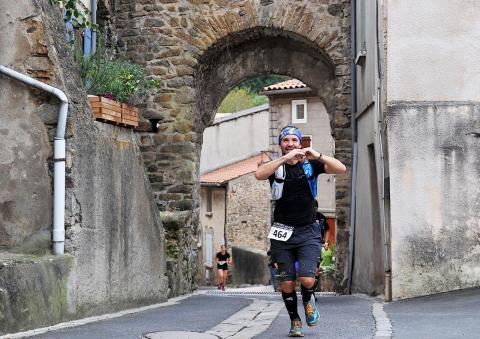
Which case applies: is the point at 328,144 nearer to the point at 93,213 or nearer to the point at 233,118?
the point at 233,118

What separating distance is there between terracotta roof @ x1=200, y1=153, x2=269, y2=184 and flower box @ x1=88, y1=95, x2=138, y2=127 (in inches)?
1104

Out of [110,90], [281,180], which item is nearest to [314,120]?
[110,90]

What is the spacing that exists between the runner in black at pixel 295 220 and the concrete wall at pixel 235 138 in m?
35.7

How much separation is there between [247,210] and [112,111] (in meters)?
29.2

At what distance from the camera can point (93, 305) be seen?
886 cm

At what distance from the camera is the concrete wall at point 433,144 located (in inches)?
433

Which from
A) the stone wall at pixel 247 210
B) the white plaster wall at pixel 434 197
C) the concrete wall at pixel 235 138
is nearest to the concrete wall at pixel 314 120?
the concrete wall at pixel 235 138

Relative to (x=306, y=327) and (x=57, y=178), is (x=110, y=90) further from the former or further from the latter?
(x=306, y=327)

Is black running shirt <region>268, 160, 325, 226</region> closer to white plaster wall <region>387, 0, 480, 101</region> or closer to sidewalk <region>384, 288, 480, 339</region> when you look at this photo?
sidewalk <region>384, 288, 480, 339</region>

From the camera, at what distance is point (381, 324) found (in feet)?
25.8

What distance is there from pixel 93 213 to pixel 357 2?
8193 millimetres

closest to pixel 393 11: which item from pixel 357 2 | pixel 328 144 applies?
pixel 357 2

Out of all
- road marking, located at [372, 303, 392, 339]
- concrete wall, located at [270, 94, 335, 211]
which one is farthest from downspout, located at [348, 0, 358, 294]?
concrete wall, located at [270, 94, 335, 211]

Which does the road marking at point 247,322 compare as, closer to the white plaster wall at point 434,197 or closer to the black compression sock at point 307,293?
the black compression sock at point 307,293
